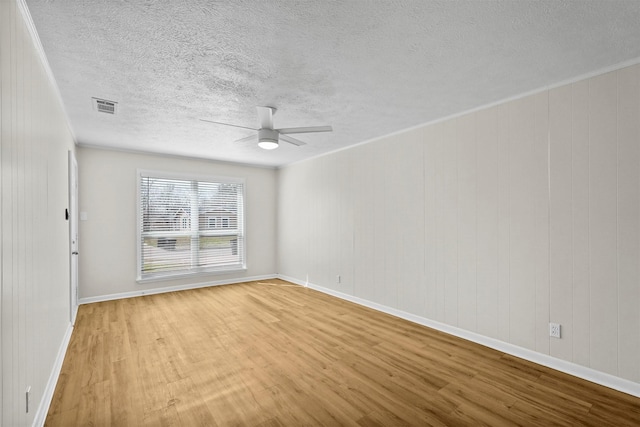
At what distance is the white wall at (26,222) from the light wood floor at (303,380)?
473 millimetres

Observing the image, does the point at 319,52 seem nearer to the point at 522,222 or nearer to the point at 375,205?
the point at 522,222

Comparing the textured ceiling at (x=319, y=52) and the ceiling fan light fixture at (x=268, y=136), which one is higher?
the textured ceiling at (x=319, y=52)

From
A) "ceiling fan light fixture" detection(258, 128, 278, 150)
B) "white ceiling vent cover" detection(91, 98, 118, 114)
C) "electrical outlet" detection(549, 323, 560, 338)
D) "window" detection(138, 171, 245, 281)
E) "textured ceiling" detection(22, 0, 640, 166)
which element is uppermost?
"textured ceiling" detection(22, 0, 640, 166)

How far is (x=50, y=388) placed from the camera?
228 centimetres

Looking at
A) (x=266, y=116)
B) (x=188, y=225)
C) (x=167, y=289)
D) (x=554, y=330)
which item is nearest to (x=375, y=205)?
(x=266, y=116)

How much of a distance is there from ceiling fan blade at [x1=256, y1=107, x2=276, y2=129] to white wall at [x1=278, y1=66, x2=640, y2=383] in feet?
5.98

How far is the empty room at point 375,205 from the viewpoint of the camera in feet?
Result: 5.91

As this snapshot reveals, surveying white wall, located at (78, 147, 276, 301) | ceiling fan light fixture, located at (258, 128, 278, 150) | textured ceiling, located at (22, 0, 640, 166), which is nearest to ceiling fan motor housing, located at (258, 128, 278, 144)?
ceiling fan light fixture, located at (258, 128, 278, 150)

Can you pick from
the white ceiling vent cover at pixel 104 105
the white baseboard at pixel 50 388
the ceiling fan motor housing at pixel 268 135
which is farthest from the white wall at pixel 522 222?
the white baseboard at pixel 50 388

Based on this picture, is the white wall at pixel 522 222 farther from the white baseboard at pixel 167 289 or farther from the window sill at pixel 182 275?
the window sill at pixel 182 275

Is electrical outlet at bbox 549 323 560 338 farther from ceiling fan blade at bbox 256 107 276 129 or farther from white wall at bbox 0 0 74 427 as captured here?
white wall at bbox 0 0 74 427

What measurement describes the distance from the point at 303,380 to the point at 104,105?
10.9 feet

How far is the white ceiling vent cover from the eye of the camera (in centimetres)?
303

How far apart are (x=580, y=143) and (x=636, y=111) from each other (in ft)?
1.24
